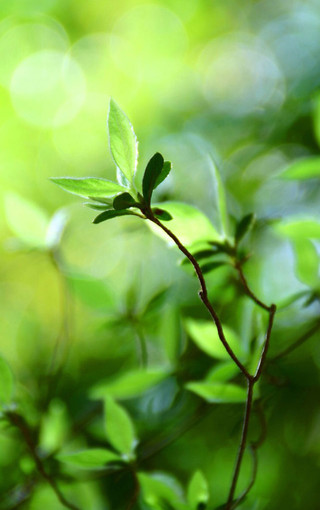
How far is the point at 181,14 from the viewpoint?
68.6 inches

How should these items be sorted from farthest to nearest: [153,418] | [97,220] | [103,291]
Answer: [153,418] < [103,291] < [97,220]

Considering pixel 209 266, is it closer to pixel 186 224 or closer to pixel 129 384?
pixel 186 224

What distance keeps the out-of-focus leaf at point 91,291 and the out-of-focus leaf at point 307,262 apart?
223 millimetres

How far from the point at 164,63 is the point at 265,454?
1407 mm

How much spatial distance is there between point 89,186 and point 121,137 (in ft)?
0.12

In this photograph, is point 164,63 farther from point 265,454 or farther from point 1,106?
point 265,454

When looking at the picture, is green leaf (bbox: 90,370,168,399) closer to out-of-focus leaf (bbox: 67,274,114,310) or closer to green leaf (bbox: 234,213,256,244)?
out-of-focus leaf (bbox: 67,274,114,310)


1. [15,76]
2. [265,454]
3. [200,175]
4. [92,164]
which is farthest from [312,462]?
[15,76]

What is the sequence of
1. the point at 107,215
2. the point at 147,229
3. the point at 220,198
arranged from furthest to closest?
1. the point at 147,229
2. the point at 220,198
3. the point at 107,215

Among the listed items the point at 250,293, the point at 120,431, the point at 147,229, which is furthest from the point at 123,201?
the point at 147,229

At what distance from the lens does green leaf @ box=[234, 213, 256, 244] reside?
15.0 inches

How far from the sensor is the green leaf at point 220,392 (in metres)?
0.41

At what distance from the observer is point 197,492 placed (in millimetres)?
391

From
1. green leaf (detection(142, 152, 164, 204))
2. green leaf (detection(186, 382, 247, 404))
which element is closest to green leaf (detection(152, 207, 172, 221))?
green leaf (detection(142, 152, 164, 204))
